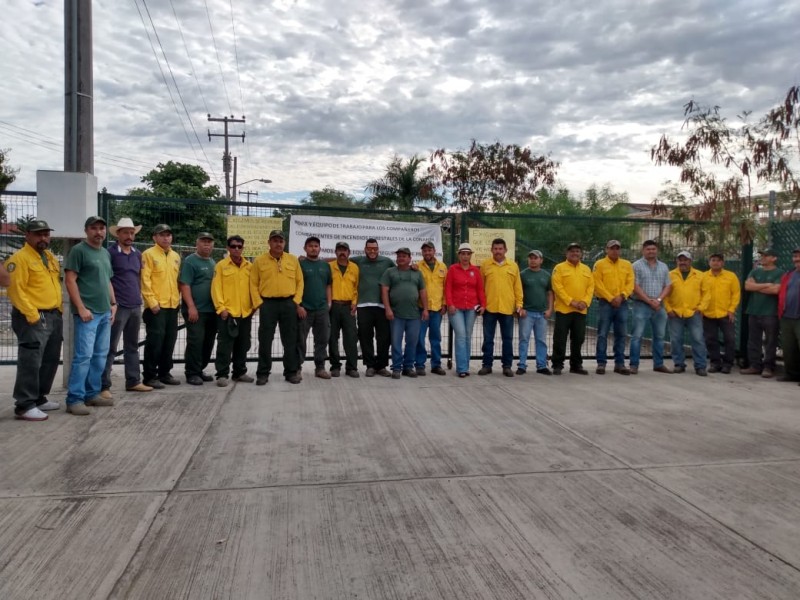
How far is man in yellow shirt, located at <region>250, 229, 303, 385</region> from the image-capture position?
749 cm

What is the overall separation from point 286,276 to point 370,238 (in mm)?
1544

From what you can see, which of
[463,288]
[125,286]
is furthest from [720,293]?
[125,286]

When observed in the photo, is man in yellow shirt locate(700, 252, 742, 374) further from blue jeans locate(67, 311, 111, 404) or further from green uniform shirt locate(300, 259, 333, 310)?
blue jeans locate(67, 311, 111, 404)

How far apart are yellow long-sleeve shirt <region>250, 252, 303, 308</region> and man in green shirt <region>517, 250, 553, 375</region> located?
3101 mm

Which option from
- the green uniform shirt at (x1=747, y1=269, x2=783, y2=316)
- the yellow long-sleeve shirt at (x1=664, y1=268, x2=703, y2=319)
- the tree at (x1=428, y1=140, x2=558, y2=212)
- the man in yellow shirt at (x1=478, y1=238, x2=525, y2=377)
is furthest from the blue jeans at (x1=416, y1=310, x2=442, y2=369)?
the tree at (x1=428, y1=140, x2=558, y2=212)

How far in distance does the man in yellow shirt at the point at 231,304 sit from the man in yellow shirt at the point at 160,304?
489 millimetres

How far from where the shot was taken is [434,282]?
8391mm

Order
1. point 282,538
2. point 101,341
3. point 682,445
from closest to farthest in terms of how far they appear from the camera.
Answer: point 282,538
point 682,445
point 101,341

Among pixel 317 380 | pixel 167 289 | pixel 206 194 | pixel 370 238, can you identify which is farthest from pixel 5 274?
pixel 206 194

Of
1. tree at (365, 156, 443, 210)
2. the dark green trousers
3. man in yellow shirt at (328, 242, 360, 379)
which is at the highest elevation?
tree at (365, 156, 443, 210)

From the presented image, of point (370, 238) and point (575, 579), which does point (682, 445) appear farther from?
point (370, 238)

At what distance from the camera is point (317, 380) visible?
7.88 metres

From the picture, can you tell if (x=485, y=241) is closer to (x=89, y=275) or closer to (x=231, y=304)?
(x=231, y=304)

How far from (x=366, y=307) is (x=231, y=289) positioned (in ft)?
5.68
